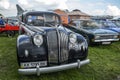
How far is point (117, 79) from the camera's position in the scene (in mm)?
4914

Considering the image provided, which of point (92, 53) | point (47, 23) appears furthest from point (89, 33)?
point (47, 23)

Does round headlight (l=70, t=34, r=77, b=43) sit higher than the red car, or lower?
higher

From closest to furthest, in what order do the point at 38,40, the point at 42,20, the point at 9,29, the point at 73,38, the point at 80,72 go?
the point at 38,40
the point at 73,38
the point at 80,72
the point at 42,20
the point at 9,29

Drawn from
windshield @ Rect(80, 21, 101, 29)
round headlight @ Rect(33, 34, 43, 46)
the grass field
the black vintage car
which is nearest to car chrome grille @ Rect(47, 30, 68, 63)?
the black vintage car

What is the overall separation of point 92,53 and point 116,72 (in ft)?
7.50

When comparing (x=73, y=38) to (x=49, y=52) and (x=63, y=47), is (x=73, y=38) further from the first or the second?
(x=49, y=52)

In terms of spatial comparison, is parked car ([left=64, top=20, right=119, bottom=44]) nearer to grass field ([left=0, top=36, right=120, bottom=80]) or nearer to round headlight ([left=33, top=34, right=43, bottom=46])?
grass field ([left=0, top=36, right=120, bottom=80])

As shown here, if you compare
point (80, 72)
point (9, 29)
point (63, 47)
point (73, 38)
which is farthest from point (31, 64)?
point (9, 29)

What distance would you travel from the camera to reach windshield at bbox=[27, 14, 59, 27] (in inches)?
267

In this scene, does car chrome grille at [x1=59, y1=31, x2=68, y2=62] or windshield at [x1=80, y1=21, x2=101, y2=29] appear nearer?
car chrome grille at [x1=59, y1=31, x2=68, y2=62]

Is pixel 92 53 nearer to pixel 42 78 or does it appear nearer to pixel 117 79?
pixel 117 79

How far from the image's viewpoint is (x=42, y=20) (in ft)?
22.6

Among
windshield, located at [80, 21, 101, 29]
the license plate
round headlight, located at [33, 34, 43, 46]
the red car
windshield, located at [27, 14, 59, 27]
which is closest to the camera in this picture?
the license plate

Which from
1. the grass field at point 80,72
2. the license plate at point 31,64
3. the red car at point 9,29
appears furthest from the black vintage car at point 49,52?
the red car at point 9,29
